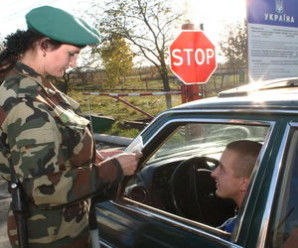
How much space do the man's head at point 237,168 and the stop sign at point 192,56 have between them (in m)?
3.77

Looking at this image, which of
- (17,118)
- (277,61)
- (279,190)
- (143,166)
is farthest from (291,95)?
(277,61)

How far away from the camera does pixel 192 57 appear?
570 cm

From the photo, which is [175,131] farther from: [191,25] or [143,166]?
[191,25]

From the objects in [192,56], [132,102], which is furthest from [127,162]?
[132,102]

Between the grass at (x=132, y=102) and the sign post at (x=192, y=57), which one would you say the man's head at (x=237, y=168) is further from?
the grass at (x=132, y=102)

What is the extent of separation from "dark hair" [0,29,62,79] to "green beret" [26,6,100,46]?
0.04m

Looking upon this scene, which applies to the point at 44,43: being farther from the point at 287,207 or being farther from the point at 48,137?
the point at 287,207

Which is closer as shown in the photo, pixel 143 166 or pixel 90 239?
pixel 90 239

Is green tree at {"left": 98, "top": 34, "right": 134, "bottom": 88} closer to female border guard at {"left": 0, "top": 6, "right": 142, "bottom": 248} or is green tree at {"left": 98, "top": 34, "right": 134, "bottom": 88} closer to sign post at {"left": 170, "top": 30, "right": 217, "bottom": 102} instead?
sign post at {"left": 170, "top": 30, "right": 217, "bottom": 102}

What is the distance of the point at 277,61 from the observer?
540cm

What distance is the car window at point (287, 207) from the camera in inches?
54.6

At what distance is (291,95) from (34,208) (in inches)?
45.3

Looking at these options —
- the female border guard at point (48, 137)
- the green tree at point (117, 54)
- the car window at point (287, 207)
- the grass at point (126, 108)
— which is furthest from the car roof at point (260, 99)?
the green tree at point (117, 54)

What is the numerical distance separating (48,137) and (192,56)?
4342 millimetres
